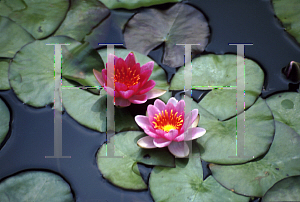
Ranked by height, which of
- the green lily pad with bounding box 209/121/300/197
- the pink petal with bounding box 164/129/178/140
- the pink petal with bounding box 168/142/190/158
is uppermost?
the pink petal with bounding box 164/129/178/140

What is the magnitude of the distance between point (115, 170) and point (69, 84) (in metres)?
0.81

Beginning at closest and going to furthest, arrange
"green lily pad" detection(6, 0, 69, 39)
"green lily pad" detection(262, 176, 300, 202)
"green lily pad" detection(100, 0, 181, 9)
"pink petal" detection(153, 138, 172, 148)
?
"green lily pad" detection(262, 176, 300, 202), "pink petal" detection(153, 138, 172, 148), "green lily pad" detection(6, 0, 69, 39), "green lily pad" detection(100, 0, 181, 9)

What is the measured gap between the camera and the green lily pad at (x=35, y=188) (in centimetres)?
148

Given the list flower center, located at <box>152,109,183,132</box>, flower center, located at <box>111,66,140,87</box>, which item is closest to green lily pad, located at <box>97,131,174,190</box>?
flower center, located at <box>152,109,183,132</box>

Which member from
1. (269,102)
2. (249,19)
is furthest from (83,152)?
(249,19)

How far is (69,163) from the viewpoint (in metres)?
1.68

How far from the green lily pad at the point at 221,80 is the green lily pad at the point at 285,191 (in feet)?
1.81

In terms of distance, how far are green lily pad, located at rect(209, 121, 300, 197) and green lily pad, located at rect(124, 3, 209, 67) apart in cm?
97

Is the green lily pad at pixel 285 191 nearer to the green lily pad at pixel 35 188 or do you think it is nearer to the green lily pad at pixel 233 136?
the green lily pad at pixel 233 136

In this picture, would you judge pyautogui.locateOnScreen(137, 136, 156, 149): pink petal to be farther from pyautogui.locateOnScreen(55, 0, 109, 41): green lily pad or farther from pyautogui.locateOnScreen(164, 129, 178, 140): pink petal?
pyautogui.locateOnScreen(55, 0, 109, 41): green lily pad

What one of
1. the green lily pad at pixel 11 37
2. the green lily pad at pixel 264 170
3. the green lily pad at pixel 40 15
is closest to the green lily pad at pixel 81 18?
Result: the green lily pad at pixel 40 15

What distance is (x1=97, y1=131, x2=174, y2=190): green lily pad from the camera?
1.57 metres

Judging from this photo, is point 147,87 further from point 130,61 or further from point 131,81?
point 130,61

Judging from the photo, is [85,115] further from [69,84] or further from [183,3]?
[183,3]
